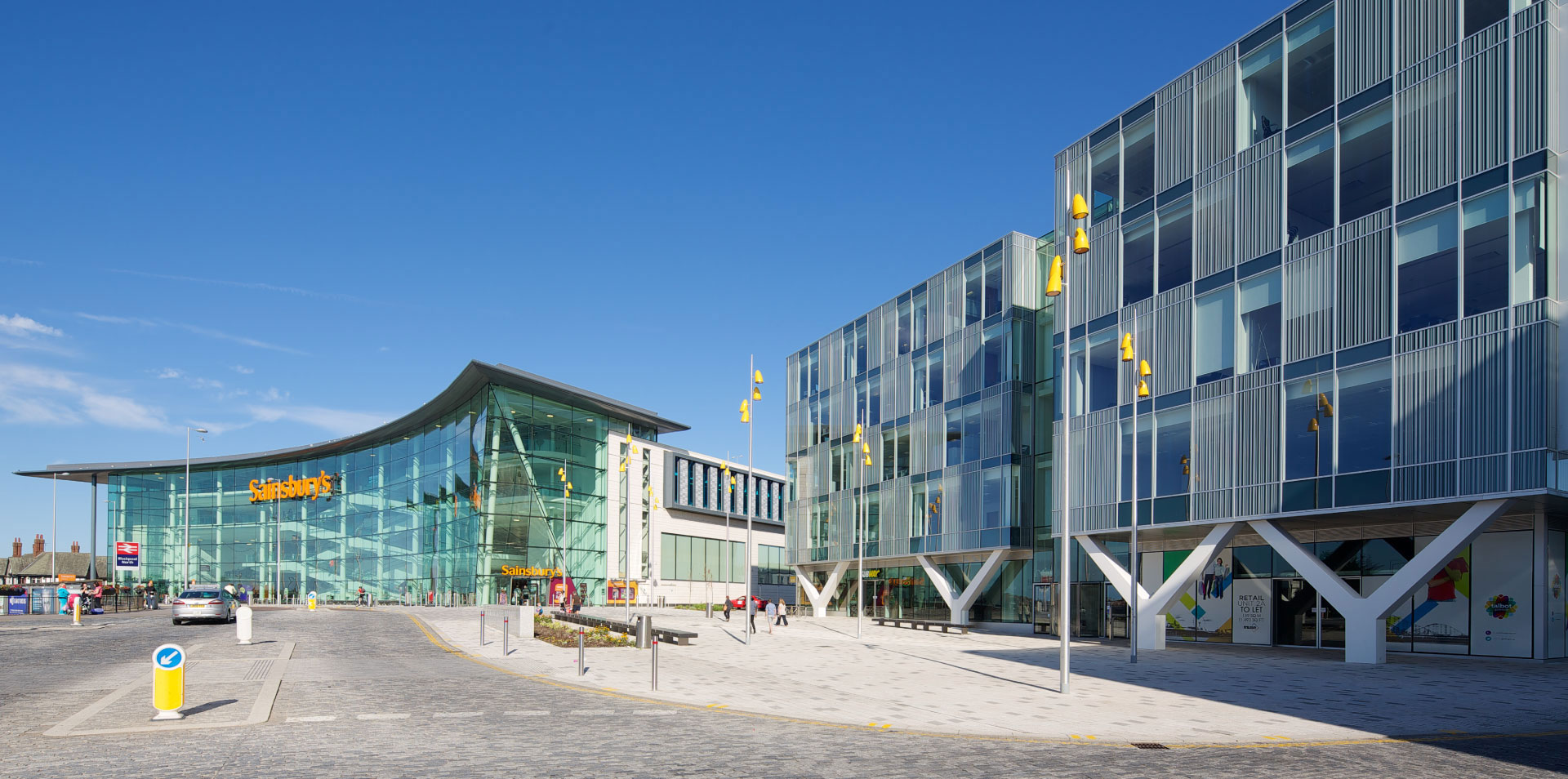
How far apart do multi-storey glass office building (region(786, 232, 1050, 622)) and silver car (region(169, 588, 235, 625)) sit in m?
28.0

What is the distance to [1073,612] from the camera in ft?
137

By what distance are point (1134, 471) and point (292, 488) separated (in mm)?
80701

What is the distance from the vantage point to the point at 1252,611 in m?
37.3

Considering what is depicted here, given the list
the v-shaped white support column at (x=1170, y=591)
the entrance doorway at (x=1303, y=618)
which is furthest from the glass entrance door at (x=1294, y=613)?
the v-shaped white support column at (x=1170, y=591)

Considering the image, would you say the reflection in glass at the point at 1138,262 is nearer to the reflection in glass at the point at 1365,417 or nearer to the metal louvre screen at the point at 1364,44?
the metal louvre screen at the point at 1364,44

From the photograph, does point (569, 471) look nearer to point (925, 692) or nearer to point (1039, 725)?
point (925, 692)

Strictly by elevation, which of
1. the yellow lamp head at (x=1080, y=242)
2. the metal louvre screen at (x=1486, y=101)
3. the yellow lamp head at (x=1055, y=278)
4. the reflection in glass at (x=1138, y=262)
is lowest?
the yellow lamp head at (x=1055, y=278)

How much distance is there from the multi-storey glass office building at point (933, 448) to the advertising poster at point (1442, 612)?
724 inches

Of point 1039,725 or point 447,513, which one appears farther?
point 447,513

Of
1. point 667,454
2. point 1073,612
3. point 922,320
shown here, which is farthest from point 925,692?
point 667,454

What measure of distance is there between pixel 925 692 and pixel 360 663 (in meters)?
13.4

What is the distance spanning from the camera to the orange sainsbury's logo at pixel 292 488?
91.2 m

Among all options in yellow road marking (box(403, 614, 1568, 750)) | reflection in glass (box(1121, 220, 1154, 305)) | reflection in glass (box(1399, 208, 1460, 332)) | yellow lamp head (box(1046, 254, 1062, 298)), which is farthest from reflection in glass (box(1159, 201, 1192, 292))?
A: yellow road marking (box(403, 614, 1568, 750))

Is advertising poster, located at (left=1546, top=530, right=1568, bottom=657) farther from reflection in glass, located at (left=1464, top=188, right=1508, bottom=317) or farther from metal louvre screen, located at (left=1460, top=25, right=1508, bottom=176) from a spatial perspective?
metal louvre screen, located at (left=1460, top=25, right=1508, bottom=176)
